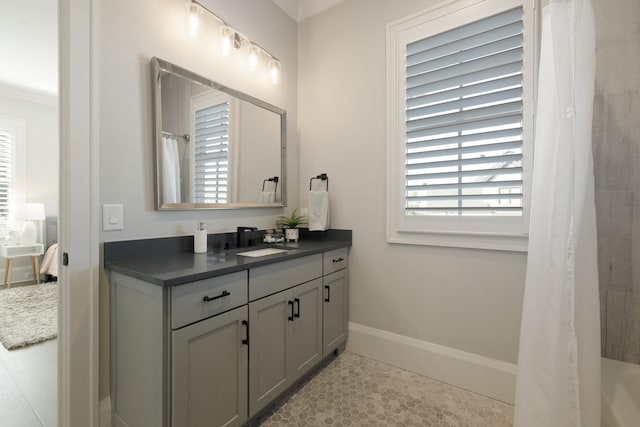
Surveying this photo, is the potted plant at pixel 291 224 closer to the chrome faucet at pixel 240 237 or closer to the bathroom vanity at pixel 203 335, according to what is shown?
the chrome faucet at pixel 240 237

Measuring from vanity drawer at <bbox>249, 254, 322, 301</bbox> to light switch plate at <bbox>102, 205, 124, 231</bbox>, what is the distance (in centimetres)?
69

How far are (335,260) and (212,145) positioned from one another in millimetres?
1166

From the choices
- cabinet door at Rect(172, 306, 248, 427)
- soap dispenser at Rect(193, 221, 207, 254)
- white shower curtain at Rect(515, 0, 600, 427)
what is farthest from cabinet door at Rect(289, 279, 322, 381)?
white shower curtain at Rect(515, 0, 600, 427)

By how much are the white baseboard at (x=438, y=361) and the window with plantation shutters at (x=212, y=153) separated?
1.47m

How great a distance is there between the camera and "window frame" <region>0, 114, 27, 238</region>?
406cm

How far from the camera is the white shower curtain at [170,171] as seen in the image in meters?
1.61

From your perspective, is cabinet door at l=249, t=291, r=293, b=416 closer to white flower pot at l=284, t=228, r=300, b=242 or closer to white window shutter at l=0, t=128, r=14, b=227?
white flower pot at l=284, t=228, r=300, b=242

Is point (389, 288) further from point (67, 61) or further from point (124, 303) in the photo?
point (67, 61)

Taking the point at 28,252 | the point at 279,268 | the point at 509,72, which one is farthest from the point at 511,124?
the point at 28,252

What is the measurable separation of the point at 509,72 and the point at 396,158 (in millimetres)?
798

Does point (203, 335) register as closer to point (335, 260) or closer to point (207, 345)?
point (207, 345)

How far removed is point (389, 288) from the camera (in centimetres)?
214

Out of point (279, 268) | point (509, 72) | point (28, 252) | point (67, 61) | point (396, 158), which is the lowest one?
point (28, 252)

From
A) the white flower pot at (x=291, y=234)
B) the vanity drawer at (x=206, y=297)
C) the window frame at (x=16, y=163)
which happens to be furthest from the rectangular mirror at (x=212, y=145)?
the window frame at (x=16, y=163)
